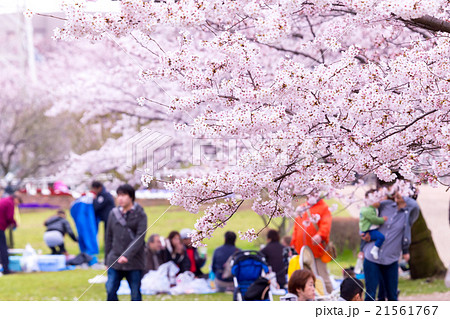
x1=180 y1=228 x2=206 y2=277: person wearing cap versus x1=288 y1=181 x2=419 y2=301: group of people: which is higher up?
x1=288 y1=181 x2=419 y2=301: group of people

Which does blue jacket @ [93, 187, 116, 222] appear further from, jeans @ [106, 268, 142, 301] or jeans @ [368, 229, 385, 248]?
jeans @ [368, 229, 385, 248]

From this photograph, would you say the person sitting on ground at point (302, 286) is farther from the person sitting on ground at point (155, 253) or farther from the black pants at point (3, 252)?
the black pants at point (3, 252)

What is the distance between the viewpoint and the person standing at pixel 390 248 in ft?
18.6

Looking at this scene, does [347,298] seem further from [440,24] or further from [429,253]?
[429,253]

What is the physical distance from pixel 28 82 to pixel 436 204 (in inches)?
572

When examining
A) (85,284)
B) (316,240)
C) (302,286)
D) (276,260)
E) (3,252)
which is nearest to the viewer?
(302,286)

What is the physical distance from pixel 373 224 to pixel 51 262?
640 cm

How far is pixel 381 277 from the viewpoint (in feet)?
18.9

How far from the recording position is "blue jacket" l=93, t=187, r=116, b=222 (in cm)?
1051

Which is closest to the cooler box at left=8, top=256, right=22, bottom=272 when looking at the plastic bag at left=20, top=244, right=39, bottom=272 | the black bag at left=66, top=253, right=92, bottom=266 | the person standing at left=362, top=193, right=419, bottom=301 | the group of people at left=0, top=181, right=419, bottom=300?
the plastic bag at left=20, top=244, right=39, bottom=272

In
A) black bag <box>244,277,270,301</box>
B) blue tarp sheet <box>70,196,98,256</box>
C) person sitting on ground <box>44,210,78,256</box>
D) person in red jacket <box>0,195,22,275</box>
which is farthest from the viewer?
blue tarp sheet <box>70,196,98,256</box>

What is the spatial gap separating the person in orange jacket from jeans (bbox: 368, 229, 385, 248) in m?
0.53

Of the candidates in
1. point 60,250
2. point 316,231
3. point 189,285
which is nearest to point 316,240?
point 316,231

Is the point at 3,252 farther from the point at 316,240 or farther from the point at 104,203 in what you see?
the point at 316,240
